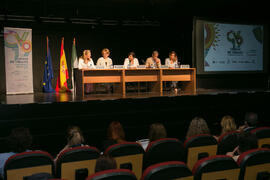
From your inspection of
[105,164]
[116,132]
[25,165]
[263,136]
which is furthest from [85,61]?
[105,164]

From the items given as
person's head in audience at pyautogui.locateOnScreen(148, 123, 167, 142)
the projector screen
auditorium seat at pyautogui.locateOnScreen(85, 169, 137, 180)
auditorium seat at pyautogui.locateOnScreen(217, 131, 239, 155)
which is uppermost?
the projector screen

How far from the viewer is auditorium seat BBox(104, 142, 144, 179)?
2564 mm

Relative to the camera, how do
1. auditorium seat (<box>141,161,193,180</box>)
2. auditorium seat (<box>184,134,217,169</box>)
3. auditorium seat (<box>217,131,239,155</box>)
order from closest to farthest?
auditorium seat (<box>141,161,193,180</box>) → auditorium seat (<box>184,134,217,169</box>) → auditorium seat (<box>217,131,239,155</box>)

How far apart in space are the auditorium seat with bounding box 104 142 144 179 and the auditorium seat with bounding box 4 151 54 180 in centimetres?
54

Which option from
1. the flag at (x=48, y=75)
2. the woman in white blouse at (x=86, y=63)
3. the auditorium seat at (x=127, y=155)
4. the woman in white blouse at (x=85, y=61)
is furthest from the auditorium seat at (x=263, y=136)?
the flag at (x=48, y=75)

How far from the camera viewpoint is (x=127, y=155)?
260 centimetres

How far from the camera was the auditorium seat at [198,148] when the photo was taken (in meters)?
2.86

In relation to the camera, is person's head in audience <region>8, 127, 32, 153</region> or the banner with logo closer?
person's head in audience <region>8, 127, 32, 153</region>

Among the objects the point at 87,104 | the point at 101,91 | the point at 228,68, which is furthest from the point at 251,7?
the point at 87,104

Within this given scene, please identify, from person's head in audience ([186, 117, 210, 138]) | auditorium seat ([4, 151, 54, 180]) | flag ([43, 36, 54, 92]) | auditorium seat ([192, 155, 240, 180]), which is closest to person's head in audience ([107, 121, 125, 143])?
person's head in audience ([186, 117, 210, 138])

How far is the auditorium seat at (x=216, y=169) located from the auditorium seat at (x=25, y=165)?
118 cm

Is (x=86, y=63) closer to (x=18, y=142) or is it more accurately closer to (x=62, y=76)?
(x=62, y=76)

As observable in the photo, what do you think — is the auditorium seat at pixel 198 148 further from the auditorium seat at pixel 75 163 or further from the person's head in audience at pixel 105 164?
the person's head in audience at pixel 105 164

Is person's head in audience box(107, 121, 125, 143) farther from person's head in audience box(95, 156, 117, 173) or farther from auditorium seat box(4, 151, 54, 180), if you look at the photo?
person's head in audience box(95, 156, 117, 173)
